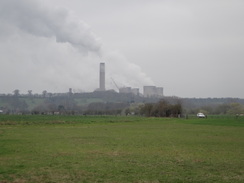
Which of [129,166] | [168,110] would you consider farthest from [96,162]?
[168,110]

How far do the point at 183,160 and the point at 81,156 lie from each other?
20.3 feet

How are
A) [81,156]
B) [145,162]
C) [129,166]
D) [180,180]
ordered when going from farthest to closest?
[81,156]
[145,162]
[129,166]
[180,180]

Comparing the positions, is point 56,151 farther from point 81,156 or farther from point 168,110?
point 168,110

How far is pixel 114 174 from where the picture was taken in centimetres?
1405

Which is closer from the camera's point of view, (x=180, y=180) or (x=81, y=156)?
(x=180, y=180)

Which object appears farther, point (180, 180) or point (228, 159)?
point (228, 159)

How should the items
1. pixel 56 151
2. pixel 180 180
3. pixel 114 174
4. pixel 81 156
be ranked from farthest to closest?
pixel 56 151 → pixel 81 156 → pixel 114 174 → pixel 180 180

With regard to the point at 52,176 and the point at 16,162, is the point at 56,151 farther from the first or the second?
the point at 52,176

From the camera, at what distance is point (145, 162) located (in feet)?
56.5

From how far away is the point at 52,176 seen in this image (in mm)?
13711

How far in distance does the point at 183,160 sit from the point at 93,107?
176618 mm

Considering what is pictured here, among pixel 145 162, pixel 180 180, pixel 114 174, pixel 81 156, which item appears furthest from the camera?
pixel 81 156

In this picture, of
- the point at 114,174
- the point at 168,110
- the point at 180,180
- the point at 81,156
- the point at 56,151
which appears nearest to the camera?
the point at 180,180

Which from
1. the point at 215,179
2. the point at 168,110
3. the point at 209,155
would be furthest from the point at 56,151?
the point at 168,110
